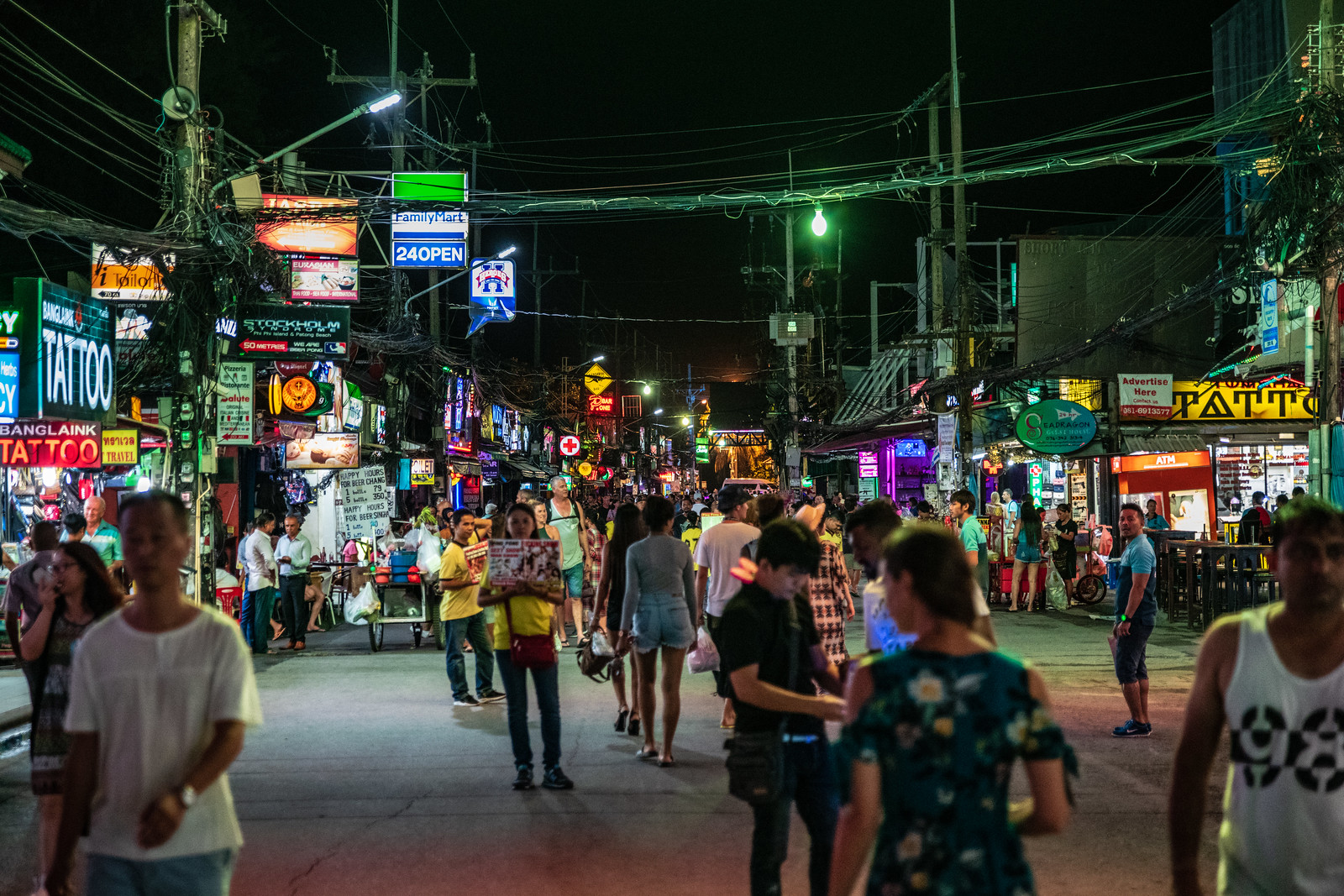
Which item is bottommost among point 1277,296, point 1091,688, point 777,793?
point 1091,688

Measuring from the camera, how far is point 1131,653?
9469 mm

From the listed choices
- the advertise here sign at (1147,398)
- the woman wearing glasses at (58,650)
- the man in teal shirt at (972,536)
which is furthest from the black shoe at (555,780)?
the advertise here sign at (1147,398)

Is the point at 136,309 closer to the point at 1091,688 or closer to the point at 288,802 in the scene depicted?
the point at 288,802

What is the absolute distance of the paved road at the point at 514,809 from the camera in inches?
243

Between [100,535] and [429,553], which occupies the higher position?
[100,535]

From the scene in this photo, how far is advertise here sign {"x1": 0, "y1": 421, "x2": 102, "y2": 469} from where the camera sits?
1505 cm

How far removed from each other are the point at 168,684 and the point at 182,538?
1.59 feet

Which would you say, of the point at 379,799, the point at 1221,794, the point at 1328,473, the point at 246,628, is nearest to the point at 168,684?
the point at 379,799

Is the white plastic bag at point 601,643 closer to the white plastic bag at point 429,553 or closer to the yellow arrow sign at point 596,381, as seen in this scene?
the white plastic bag at point 429,553

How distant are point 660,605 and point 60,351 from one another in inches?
315

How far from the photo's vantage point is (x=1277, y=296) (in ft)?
50.2

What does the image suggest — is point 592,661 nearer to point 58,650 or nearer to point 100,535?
point 58,650

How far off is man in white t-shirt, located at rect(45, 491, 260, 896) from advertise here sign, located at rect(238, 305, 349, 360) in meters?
14.1

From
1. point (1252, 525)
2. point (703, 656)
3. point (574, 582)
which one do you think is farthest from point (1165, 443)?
point (703, 656)
